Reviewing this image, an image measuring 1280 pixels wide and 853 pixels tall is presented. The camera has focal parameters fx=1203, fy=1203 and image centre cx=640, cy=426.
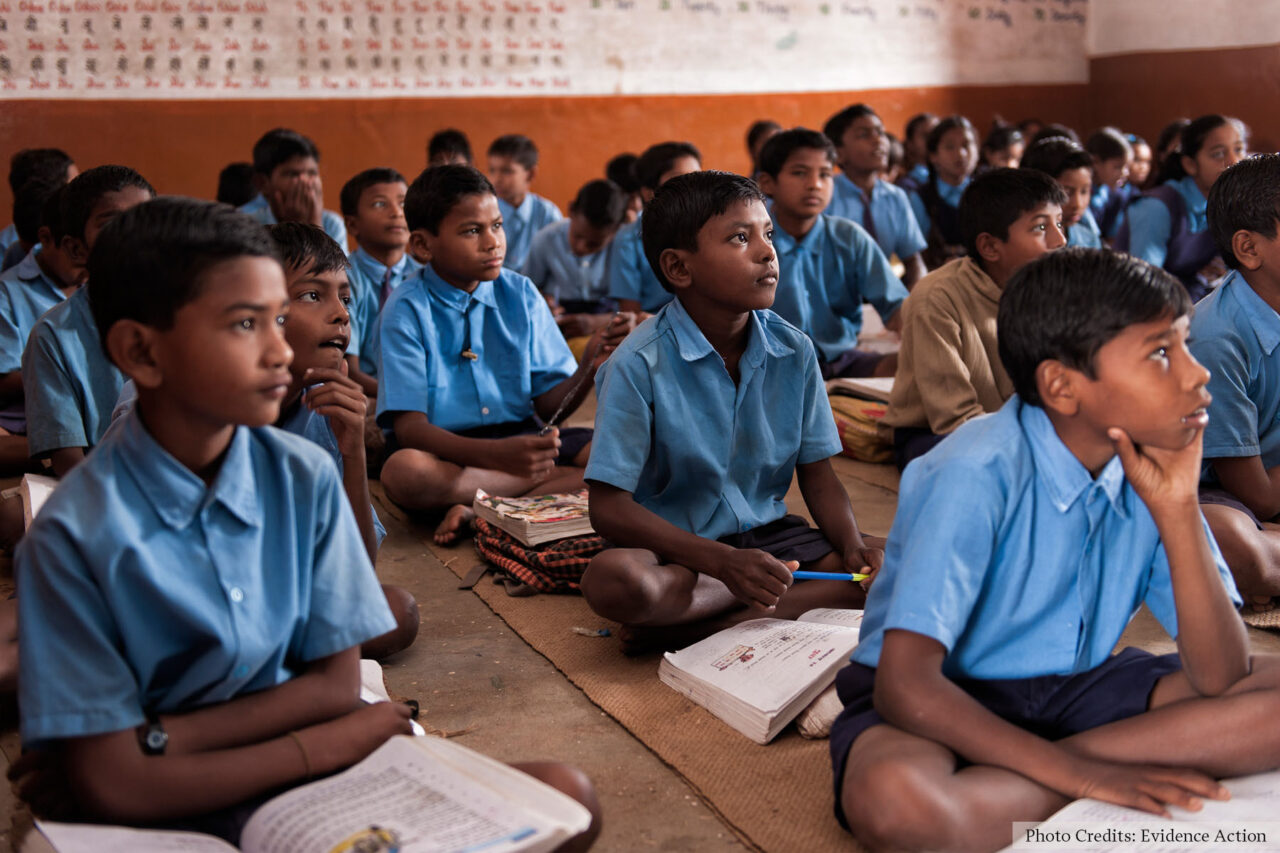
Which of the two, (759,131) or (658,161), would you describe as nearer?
(658,161)

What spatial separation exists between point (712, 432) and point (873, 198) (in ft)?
10.1

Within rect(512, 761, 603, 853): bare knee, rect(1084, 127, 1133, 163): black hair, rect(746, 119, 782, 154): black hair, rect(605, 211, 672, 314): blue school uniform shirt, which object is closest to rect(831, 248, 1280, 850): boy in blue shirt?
rect(512, 761, 603, 853): bare knee

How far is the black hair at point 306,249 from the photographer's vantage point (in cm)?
192

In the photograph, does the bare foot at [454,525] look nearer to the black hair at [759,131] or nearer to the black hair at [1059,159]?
the black hair at [1059,159]

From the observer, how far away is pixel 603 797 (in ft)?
5.14

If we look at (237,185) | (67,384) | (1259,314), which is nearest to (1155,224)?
(1259,314)

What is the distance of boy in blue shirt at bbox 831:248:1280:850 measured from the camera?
126 centimetres

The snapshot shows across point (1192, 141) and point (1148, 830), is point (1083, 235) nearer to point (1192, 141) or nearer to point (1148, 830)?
point (1192, 141)

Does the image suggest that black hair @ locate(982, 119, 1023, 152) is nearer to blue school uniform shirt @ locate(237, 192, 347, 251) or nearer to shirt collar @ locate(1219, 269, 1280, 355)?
blue school uniform shirt @ locate(237, 192, 347, 251)

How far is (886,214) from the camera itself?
4844 mm

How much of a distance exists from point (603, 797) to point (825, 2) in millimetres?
6288

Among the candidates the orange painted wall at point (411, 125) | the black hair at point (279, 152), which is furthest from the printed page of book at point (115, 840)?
the orange painted wall at point (411, 125)

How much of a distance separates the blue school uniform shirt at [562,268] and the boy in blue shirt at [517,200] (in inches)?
18.7

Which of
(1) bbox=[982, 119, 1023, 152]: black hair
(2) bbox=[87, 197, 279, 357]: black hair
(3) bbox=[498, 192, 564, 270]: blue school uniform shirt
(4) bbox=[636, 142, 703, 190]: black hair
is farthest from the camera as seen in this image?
(1) bbox=[982, 119, 1023, 152]: black hair
